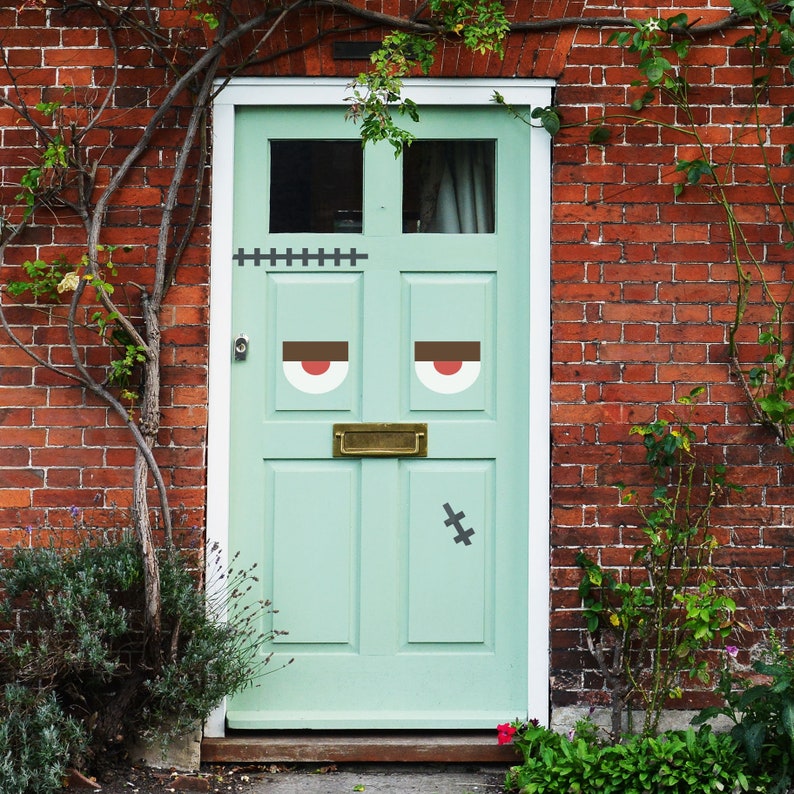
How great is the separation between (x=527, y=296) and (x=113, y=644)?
2.11m

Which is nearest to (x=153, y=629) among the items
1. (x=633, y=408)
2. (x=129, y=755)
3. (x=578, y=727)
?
(x=129, y=755)

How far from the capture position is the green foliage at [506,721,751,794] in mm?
3533

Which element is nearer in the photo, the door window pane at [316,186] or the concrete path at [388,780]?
the concrete path at [388,780]

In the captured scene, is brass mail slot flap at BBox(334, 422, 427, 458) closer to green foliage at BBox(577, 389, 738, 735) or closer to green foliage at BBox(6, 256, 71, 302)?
green foliage at BBox(577, 389, 738, 735)

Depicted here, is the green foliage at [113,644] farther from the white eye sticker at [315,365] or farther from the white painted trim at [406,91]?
the white painted trim at [406,91]

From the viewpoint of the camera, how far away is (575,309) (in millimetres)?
4020

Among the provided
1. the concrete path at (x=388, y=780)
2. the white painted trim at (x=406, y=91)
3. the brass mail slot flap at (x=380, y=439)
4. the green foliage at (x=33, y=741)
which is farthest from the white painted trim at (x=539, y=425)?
the green foliage at (x=33, y=741)

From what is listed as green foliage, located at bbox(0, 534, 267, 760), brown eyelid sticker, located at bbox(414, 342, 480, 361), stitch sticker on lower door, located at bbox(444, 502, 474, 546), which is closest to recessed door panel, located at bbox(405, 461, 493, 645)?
stitch sticker on lower door, located at bbox(444, 502, 474, 546)

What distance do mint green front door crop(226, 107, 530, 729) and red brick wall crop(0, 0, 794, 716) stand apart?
0.19 metres

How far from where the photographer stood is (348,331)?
4137mm

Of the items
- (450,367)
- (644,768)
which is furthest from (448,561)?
(644,768)

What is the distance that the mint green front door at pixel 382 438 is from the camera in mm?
4086

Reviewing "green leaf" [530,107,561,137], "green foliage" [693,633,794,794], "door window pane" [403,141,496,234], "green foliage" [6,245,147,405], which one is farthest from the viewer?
"door window pane" [403,141,496,234]

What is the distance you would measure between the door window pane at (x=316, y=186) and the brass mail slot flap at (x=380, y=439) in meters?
0.82
